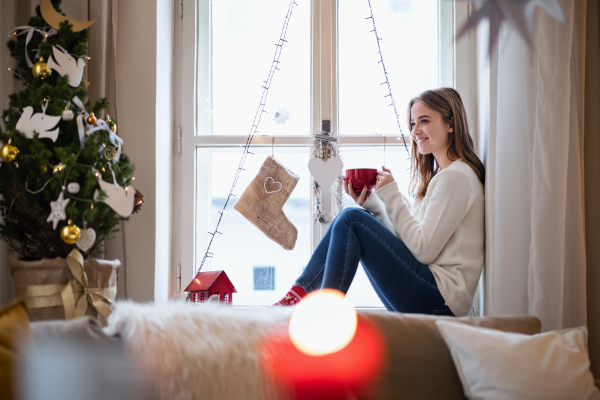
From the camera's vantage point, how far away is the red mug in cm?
174

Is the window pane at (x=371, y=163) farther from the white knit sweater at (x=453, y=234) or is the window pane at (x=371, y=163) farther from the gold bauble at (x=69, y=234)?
the gold bauble at (x=69, y=234)

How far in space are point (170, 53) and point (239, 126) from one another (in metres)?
0.43

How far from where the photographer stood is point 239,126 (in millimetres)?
2057

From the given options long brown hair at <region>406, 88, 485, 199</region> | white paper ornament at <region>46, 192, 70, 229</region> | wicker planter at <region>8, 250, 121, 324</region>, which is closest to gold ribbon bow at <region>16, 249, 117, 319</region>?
wicker planter at <region>8, 250, 121, 324</region>

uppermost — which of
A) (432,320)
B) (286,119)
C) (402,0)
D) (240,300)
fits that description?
(402,0)

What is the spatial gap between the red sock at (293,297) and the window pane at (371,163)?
0.46 m

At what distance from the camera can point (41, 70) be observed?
136 centimetres

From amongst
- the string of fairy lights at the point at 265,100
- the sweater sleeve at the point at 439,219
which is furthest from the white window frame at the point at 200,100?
the sweater sleeve at the point at 439,219

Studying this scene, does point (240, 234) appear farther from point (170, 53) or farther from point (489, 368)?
point (489, 368)

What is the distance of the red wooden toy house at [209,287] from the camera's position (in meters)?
1.64

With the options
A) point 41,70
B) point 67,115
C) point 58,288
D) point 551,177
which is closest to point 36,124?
point 67,115

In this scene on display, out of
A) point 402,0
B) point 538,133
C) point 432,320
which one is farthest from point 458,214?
point 402,0

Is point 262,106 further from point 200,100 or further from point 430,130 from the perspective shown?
point 430,130

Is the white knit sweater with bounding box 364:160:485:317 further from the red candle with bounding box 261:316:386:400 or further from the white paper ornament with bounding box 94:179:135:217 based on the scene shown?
the white paper ornament with bounding box 94:179:135:217
